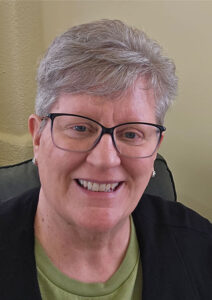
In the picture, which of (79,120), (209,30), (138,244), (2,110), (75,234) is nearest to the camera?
(79,120)

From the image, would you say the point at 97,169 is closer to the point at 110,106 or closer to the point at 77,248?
the point at 110,106

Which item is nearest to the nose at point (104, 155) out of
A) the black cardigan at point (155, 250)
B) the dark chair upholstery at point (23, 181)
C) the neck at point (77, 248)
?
the neck at point (77, 248)

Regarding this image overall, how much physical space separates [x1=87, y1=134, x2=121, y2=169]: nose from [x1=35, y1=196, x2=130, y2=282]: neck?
0.72 feet

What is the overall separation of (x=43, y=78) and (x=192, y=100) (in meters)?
0.95

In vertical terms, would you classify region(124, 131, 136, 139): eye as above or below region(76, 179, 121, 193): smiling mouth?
above

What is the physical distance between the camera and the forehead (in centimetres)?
89

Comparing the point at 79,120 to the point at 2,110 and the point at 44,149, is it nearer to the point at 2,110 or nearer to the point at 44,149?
the point at 44,149

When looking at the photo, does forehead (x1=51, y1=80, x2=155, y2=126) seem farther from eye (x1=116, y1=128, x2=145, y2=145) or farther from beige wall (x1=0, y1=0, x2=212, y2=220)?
beige wall (x1=0, y1=0, x2=212, y2=220)

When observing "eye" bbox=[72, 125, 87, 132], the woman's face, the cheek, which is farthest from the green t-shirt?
"eye" bbox=[72, 125, 87, 132]

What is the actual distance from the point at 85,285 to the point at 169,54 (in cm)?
112

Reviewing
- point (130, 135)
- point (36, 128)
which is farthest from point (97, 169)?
point (36, 128)

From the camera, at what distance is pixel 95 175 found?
0.90 m

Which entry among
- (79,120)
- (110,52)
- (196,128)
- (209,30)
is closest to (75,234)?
(79,120)

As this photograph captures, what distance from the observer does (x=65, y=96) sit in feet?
2.99
